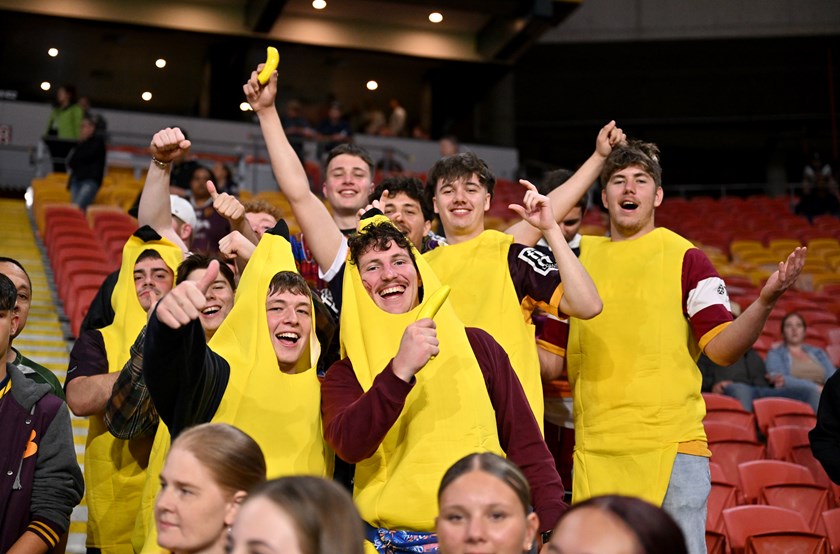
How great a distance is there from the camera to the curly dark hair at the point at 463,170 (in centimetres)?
367

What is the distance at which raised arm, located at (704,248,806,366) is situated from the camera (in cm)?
317

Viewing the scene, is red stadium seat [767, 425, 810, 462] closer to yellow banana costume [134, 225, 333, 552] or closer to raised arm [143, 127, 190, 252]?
raised arm [143, 127, 190, 252]

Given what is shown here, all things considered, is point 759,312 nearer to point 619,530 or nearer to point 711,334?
point 711,334

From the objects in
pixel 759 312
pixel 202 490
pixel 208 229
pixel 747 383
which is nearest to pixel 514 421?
pixel 759 312

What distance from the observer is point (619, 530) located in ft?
6.04

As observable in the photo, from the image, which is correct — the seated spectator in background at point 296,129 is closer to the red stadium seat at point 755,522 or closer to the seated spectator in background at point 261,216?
the seated spectator in background at point 261,216

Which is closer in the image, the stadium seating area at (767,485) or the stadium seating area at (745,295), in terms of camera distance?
the stadium seating area at (767,485)

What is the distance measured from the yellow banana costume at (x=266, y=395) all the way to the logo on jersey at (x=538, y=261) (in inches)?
29.5

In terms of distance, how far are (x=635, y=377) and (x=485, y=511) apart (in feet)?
4.30

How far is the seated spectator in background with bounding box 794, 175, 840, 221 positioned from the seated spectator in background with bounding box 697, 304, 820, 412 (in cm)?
893

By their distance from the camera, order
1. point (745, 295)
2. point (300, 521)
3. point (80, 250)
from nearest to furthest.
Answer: point (300, 521)
point (80, 250)
point (745, 295)

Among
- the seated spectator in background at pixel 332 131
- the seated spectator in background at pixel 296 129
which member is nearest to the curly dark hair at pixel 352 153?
the seated spectator in background at pixel 296 129

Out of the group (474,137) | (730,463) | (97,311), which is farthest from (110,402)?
(474,137)

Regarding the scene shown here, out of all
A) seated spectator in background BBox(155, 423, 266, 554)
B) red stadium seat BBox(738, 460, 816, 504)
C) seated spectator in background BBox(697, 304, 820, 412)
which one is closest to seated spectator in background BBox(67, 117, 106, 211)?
seated spectator in background BBox(697, 304, 820, 412)
